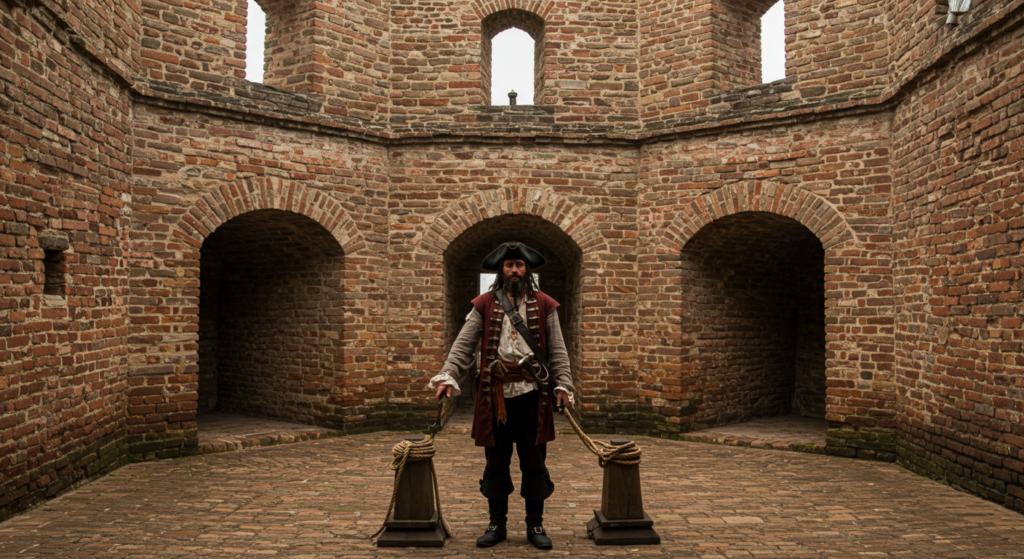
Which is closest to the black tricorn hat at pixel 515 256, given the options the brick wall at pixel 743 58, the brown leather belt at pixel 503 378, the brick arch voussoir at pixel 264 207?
the brown leather belt at pixel 503 378

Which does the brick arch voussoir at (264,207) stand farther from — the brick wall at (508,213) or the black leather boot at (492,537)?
the black leather boot at (492,537)

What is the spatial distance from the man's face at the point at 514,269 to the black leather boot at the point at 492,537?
1.59 meters

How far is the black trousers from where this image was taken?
4.11 m

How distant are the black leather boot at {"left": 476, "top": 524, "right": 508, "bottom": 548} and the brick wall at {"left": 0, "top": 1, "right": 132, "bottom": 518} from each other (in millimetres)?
3452

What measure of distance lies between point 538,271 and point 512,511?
6495 millimetres

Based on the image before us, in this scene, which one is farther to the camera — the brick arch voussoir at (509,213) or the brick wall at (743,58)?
the brick arch voussoir at (509,213)

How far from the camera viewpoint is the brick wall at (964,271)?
504cm

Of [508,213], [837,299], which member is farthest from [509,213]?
[837,299]

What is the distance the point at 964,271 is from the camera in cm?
559

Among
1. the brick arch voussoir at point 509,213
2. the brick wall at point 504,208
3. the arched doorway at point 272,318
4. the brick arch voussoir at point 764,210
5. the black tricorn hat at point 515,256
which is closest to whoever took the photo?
the black tricorn hat at point 515,256

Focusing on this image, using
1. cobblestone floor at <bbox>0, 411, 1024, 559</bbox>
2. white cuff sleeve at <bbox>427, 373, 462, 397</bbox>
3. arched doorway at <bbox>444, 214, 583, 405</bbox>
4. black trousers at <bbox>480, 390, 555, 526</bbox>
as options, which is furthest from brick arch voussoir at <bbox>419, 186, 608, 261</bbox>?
black trousers at <bbox>480, 390, 555, 526</bbox>

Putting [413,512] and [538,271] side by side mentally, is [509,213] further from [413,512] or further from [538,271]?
[413,512]

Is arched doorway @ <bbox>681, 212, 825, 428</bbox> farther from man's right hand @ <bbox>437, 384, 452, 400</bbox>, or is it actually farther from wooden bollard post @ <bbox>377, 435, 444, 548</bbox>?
wooden bollard post @ <bbox>377, 435, 444, 548</bbox>

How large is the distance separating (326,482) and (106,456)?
2.12m
